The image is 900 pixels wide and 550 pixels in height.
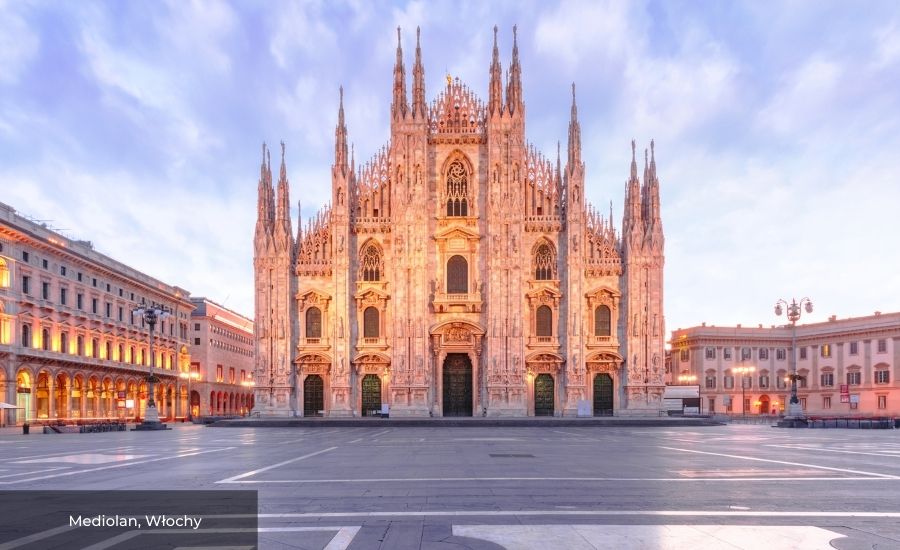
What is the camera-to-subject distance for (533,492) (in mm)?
12406

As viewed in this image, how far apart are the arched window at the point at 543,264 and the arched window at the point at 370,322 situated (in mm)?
13098

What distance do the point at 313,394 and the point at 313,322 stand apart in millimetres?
5671

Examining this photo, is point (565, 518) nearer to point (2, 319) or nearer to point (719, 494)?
point (719, 494)

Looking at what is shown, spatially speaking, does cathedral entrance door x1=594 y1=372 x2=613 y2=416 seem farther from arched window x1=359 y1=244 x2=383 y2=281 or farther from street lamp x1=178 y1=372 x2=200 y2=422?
street lamp x1=178 y1=372 x2=200 y2=422

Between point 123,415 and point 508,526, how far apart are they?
6965 cm

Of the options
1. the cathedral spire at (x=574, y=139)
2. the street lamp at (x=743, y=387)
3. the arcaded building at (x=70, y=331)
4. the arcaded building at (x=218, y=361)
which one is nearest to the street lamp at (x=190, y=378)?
the arcaded building at (x=218, y=361)

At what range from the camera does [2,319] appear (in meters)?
51.5

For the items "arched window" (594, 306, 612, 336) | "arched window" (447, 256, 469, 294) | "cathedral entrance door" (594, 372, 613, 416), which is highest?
"arched window" (447, 256, 469, 294)

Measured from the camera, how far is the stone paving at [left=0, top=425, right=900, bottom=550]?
8438 mm

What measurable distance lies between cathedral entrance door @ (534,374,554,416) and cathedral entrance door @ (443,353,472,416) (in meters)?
5.25

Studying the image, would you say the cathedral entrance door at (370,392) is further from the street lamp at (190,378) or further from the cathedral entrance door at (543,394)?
the street lamp at (190,378)

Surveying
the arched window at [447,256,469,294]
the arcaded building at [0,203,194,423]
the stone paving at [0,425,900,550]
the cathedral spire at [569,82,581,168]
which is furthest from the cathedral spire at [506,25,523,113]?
the stone paving at [0,425,900,550]

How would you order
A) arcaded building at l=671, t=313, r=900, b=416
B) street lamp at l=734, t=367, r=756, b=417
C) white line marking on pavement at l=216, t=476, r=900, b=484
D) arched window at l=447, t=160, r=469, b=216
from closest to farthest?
white line marking on pavement at l=216, t=476, r=900, b=484 < arched window at l=447, t=160, r=469, b=216 < arcaded building at l=671, t=313, r=900, b=416 < street lamp at l=734, t=367, r=756, b=417

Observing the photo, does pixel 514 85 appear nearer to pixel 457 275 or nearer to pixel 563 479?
pixel 457 275
